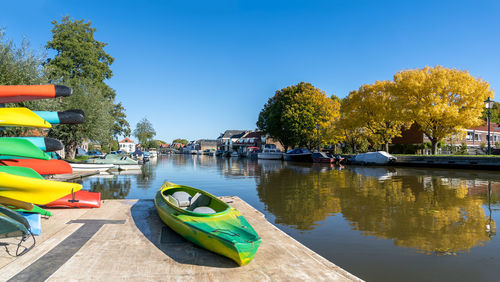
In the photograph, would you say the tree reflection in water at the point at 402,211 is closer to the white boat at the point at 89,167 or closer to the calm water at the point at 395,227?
the calm water at the point at 395,227

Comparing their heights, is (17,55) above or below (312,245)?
above

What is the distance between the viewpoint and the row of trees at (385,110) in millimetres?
32469

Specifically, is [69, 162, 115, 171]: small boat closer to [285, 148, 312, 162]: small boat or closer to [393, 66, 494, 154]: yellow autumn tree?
[285, 148, 312, 162]: small boat

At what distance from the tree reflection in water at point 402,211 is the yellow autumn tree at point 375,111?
21.9 meters

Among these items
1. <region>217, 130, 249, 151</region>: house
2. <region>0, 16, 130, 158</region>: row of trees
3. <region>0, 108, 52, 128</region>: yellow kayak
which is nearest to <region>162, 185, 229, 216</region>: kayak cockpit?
<region>0, 108, 52, 128</region>: yellow kayak

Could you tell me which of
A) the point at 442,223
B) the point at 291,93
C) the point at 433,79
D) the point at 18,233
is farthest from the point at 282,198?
the point at 291,93

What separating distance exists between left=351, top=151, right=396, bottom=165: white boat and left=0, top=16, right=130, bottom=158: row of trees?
30.4 m

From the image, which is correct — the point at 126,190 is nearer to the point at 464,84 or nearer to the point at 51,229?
the point at 51,229

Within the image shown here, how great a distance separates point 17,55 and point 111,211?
16.1 meters

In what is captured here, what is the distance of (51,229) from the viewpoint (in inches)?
288

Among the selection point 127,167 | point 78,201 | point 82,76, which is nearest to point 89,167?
point 127,167

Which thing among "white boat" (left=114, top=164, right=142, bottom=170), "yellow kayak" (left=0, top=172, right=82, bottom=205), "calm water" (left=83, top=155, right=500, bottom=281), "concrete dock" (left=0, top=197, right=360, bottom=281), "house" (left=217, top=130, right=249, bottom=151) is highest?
"house" (left=217, top=130, right=249, bottom=151)

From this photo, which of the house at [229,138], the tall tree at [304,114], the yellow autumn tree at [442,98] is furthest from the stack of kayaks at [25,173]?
the house at [229,138]

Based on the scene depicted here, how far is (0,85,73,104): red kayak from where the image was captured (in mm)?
6426
